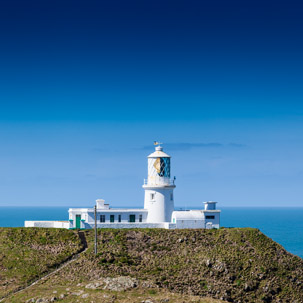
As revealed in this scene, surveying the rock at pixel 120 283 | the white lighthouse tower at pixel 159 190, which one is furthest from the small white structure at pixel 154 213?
the rock at pixel 120 283

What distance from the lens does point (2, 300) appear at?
5019 centimetres

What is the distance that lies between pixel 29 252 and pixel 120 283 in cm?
1213

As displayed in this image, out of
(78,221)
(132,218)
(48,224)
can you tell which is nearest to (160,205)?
(132,218)

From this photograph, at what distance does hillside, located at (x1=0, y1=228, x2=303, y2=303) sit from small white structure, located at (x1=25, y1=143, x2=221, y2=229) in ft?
6.93

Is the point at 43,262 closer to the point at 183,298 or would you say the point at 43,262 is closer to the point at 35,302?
the point at 35,302

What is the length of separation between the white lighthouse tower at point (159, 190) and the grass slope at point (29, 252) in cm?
1219

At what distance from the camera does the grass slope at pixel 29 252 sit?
54750 mm

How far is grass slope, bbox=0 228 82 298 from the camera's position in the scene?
54.8 meters

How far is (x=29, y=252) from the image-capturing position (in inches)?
2335

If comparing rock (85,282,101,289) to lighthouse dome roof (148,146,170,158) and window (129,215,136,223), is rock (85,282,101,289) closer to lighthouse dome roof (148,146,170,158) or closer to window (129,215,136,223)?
window (129,215,136,223)


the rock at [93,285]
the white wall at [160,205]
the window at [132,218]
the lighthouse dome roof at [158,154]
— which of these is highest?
the lighthouse dome roof at [158,154]

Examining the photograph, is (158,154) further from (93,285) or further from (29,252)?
(93,285)

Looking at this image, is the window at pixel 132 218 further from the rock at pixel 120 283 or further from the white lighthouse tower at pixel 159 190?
the rock at pixel 120 283

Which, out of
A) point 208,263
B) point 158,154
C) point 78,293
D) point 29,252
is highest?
point 158,154
